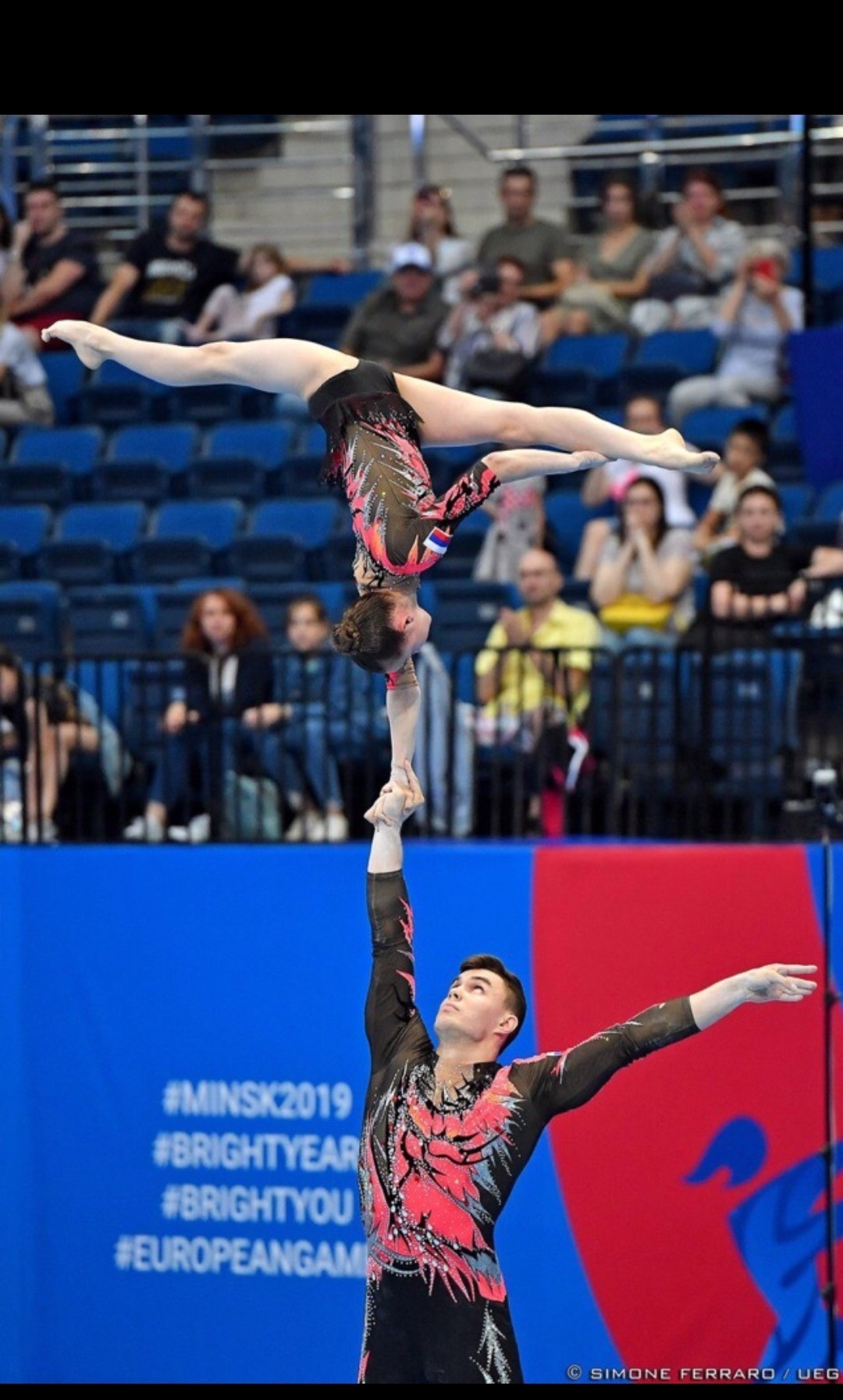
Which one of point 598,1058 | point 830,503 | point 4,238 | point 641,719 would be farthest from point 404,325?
point 598,1058

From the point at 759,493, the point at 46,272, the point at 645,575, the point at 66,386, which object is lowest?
the point at 645,575

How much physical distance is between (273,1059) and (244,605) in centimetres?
163

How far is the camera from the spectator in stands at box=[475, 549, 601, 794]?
23.2 ft

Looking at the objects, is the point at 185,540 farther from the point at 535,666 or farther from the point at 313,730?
the point at 535,666

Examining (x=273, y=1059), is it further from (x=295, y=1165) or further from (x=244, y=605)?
(x=244, y=605)

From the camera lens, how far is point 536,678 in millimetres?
7359

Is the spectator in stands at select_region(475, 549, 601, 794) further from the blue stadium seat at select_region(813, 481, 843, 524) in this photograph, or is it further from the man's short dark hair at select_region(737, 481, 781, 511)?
the blue stadium seat at select_region(813, 481, 843, 524)

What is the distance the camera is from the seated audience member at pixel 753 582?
7156 mm

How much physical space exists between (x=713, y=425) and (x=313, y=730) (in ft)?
9.60

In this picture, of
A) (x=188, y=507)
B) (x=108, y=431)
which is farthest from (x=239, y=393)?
(x=188, y=507)

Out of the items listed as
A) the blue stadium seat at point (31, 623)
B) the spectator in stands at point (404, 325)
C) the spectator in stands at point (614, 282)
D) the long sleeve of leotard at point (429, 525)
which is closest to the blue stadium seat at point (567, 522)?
the spectator in stands at point (404, 325)

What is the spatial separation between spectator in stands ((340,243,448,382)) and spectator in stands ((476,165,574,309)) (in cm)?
51

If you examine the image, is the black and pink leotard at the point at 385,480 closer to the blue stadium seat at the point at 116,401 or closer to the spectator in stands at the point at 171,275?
the blue stadium seat at the point at 116,401

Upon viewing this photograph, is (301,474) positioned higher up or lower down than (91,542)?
higher up
